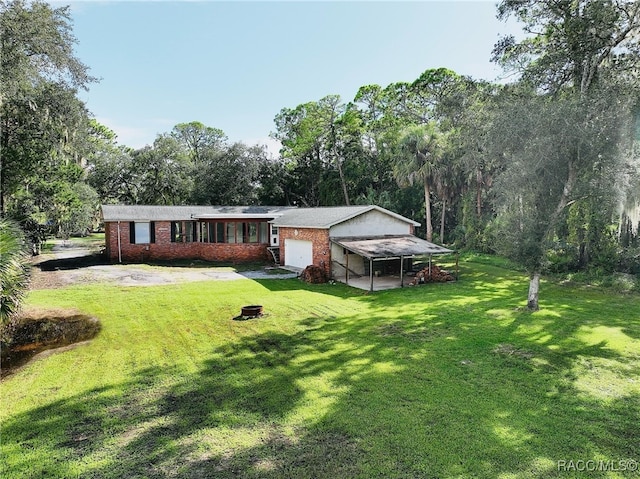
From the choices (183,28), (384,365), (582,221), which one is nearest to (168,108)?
(183,28)

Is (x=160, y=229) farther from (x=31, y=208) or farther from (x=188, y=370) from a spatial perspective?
(x=188, y=370)

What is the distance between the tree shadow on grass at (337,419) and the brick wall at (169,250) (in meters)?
15.1

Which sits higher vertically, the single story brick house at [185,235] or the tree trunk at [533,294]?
the single story brick house at [185,235]

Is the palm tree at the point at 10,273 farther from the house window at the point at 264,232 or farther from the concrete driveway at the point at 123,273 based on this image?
the house window at the point at 264,232

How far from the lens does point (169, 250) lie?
77.8ft

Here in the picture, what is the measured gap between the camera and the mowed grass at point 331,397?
4.90 metres

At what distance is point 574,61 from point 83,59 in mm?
19354

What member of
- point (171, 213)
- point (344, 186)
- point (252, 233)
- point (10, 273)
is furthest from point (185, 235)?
point (10, 273)

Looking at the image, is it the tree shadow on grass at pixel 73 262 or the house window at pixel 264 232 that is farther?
the house window at pixel 264 232

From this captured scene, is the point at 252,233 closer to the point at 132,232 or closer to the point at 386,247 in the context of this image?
the point at 132,232

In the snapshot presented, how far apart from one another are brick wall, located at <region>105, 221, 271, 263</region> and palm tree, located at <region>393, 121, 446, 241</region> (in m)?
12.4

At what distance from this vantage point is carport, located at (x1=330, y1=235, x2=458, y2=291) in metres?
15.9

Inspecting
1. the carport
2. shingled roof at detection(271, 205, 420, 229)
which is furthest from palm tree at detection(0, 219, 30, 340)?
shingled roof at detection(271, 205, 420, 229)

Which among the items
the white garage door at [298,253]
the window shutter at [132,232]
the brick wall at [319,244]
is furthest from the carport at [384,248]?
the window shutter at [132,232]
